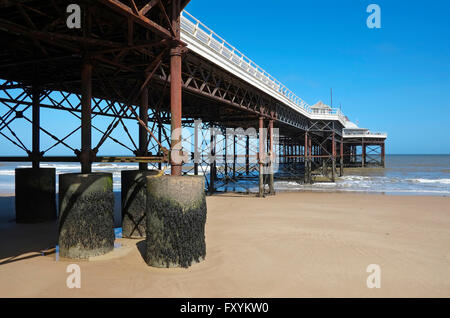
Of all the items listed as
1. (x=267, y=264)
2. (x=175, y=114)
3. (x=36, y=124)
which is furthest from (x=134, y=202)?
(x=36, y=124)

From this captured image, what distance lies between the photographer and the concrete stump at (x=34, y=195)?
10773mm

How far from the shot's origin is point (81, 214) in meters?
6.53

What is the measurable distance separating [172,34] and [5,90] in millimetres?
7697

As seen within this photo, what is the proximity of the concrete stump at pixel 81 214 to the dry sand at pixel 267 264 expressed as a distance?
1.27ft

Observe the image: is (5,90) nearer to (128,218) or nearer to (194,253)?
(128,218)

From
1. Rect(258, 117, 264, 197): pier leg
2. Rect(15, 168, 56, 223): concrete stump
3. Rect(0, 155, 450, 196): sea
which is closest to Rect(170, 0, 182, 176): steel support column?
Rect(15, 168, 56, 223): concrete stump

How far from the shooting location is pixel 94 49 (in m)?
7.14

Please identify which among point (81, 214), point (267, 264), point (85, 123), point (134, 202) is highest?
point (85, 123)

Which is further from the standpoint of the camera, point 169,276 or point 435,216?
point 435,216

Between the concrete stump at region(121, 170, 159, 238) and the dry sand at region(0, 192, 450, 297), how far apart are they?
0.62m

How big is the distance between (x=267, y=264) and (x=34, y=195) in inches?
368

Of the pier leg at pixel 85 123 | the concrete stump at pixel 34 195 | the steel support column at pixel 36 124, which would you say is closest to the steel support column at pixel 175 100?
the pier leg at pixel 85 123

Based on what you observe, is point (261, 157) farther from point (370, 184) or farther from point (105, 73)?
point (370, 184)

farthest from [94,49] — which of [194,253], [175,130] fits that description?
[194,253]
